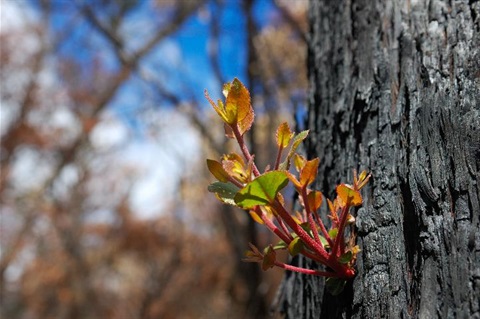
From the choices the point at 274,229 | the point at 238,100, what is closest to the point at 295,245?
the point at 274,229

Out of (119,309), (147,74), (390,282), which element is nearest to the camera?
(390,282)

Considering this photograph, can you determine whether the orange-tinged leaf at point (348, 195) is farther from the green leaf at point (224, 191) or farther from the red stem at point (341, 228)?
the green leaf at point (224, 191)

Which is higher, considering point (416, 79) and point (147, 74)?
point (147, 74)

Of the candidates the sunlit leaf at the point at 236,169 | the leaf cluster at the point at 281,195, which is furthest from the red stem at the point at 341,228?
the sunlit leaf at the point at 236,169

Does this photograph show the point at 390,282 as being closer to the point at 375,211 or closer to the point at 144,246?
the point at 375,211

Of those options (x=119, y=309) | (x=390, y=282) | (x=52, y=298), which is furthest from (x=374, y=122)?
(x=52, y=298)

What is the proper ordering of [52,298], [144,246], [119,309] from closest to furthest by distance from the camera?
1. [119,309]
2. [144,246]
3. [52,298]
